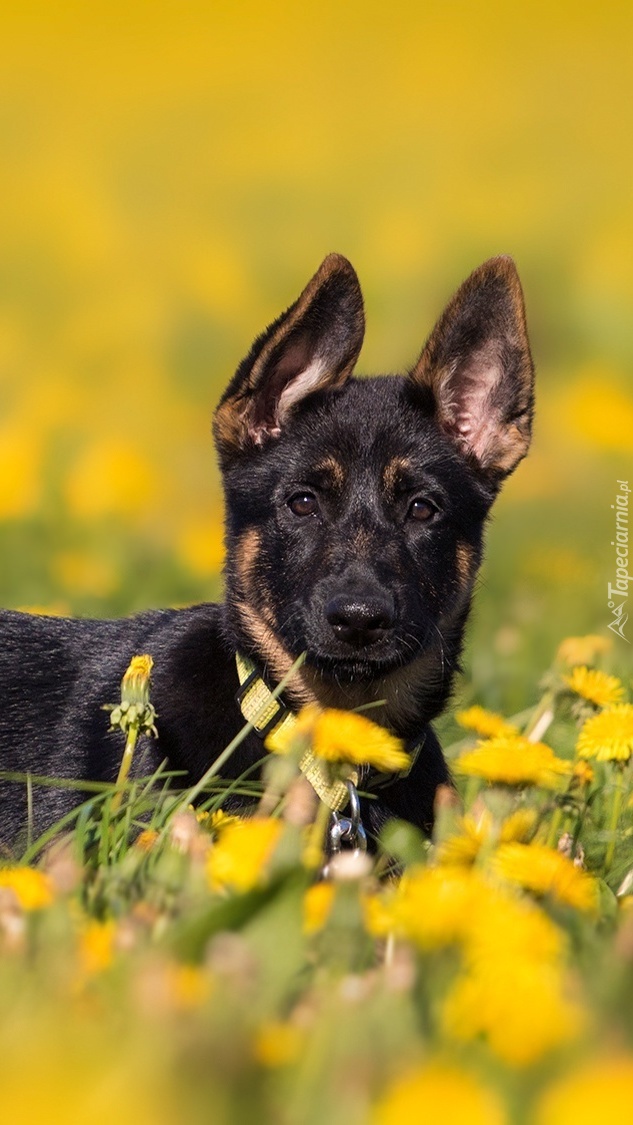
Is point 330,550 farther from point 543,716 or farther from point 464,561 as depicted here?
point 543,716

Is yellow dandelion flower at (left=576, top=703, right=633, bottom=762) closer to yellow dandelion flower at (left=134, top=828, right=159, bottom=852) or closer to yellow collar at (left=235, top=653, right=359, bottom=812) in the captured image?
yellow collar at (left=235, top=653, right=359, bottom=812)

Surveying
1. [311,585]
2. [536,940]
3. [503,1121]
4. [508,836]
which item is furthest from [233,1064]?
[311,585]

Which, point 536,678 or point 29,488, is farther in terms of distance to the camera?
point 29,488

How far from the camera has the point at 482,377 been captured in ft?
14.9

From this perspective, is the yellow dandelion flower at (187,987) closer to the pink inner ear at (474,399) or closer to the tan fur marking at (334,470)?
the tan fur marking at (334,470)

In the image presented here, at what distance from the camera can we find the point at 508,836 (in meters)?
2.84

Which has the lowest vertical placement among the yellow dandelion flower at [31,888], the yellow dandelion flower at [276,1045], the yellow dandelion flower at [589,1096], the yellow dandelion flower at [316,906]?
the yellow dandelion flower at [31,888]

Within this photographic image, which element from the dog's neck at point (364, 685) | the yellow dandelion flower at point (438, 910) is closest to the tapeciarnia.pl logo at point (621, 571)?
the dog's neck at point (364, 685)

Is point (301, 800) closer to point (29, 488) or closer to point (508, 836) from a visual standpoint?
point (508, 836)

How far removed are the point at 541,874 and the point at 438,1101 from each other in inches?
37.6

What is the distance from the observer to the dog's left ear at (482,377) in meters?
4.34

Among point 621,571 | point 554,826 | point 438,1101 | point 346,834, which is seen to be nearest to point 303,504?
point 346,834

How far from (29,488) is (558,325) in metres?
3.74

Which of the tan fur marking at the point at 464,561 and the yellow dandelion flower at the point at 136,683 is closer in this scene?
the yellow dandelion flower at the point at 136,683
